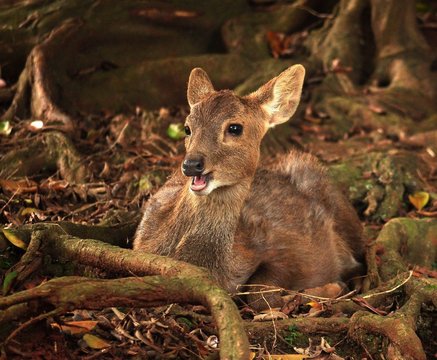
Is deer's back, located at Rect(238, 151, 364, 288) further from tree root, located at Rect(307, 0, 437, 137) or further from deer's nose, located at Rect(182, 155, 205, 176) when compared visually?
tree root, located at Rect(307, 0, 437, 137)

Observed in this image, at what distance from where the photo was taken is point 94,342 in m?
4.00

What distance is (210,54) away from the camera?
9.61m

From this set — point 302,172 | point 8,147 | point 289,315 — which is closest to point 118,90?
point 8,147

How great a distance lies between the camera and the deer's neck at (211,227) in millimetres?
5176

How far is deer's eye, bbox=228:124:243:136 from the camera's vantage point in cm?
531

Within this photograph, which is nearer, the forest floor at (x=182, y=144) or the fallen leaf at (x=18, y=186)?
the forest floor at (x=182, y=144)

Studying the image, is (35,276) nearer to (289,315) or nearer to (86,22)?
(289,315)

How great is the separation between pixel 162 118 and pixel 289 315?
4.16m

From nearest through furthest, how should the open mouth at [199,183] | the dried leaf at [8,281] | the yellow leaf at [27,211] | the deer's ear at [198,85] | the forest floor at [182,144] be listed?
the dried leaf at [8,281] → the forest floor at [182,144] → the open mouth at [199,183] → the deer's ear at [198,85] → the yellow leaf at [27,211]

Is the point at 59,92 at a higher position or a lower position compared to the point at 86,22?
lower

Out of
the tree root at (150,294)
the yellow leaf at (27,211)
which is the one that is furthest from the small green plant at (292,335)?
the yellow leaf at (27,211)

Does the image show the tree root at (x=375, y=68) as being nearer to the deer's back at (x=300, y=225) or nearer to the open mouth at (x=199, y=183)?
the deer's back at (x=300, y=225)

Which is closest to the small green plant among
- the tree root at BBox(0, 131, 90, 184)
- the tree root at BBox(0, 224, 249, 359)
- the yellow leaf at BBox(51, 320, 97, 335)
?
the tree root at BBox(0, 224, 249, 359)

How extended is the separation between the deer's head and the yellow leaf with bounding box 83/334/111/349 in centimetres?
134
